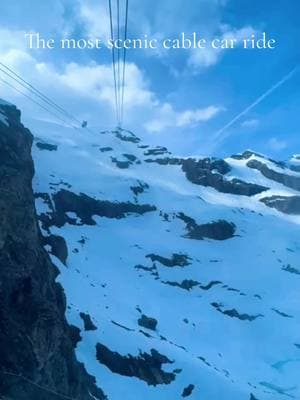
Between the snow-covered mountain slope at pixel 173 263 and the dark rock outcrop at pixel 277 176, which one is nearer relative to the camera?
the snow-covered mountain slope at pixel 173 263

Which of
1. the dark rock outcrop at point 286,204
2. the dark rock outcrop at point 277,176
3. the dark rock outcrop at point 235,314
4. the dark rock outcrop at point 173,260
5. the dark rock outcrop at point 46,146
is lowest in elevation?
the dark rock outcrop at point 235,314

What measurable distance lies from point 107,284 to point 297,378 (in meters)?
35.0

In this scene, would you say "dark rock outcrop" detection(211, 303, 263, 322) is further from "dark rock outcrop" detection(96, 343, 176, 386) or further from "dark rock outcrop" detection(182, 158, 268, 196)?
"dark rock outcrop" detection(182, 158, 268, 196)

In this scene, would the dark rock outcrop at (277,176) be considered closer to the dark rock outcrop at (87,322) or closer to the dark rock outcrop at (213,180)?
the dark rock outcrop at (213,180)

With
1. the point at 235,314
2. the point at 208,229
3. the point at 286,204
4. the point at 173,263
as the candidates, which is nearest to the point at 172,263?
the point at 173,263

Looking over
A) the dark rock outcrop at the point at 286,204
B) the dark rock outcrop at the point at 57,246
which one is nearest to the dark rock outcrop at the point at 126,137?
the dark rock outcrop at the point at 286,204

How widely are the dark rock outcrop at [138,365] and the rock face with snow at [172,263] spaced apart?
15cm

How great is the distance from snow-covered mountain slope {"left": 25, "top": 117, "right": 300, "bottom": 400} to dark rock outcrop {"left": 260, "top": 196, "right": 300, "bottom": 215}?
35 centimetres

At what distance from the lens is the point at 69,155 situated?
153500 millimetres

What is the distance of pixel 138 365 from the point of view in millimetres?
60469

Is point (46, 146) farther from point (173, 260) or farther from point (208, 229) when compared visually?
point (173, 260)

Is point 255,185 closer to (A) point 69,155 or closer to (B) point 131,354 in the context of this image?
(A) point 69,155

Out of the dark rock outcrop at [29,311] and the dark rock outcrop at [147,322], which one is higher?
the dark rock outcrop at [147,322]

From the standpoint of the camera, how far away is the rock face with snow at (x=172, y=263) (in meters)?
63.3
